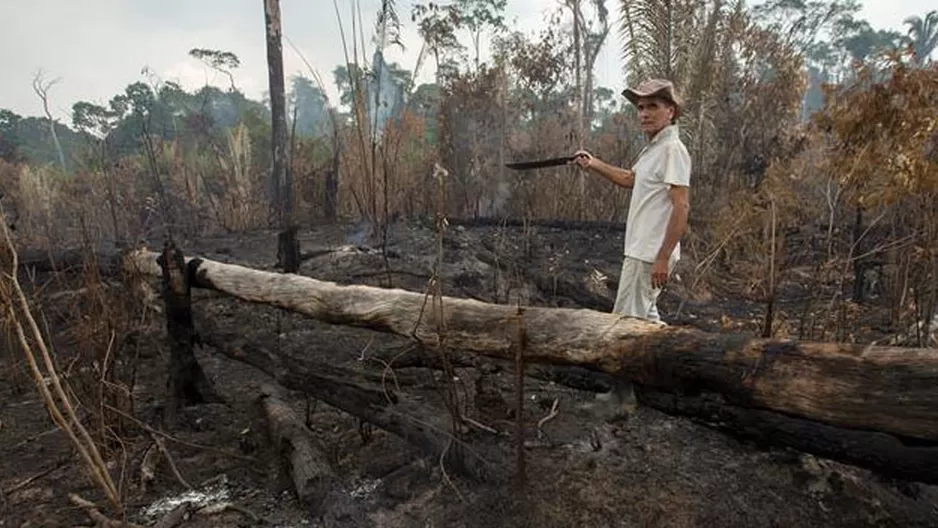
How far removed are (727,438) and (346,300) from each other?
1911 mm

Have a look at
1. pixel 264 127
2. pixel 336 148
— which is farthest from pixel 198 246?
pixel 264 127

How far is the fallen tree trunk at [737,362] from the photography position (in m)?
1.41

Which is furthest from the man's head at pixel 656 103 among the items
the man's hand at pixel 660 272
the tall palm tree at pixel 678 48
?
the tall palm tree at pixel 678 48

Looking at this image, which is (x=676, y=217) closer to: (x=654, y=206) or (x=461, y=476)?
(x=654, y=206)

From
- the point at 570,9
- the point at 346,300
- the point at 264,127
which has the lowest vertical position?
the point at 346,300

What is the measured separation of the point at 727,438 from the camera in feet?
8.71

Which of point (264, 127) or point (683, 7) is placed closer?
point (683, 7)

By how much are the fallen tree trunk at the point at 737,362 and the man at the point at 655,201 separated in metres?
0.82

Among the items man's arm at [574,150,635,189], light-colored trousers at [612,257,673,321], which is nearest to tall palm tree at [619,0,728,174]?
man's arm at [574,150,635,189]

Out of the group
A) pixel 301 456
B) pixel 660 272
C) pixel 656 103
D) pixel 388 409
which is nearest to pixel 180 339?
pixel 301 456

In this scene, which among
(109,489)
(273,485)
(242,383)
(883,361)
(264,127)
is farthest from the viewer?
(264,127)

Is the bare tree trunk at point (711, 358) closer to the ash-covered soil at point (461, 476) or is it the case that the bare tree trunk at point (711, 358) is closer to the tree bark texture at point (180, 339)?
the ash-covered soil at point (461, 476)

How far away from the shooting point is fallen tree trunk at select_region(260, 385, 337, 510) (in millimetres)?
2236

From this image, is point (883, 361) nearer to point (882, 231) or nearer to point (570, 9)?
point (882, 231)
